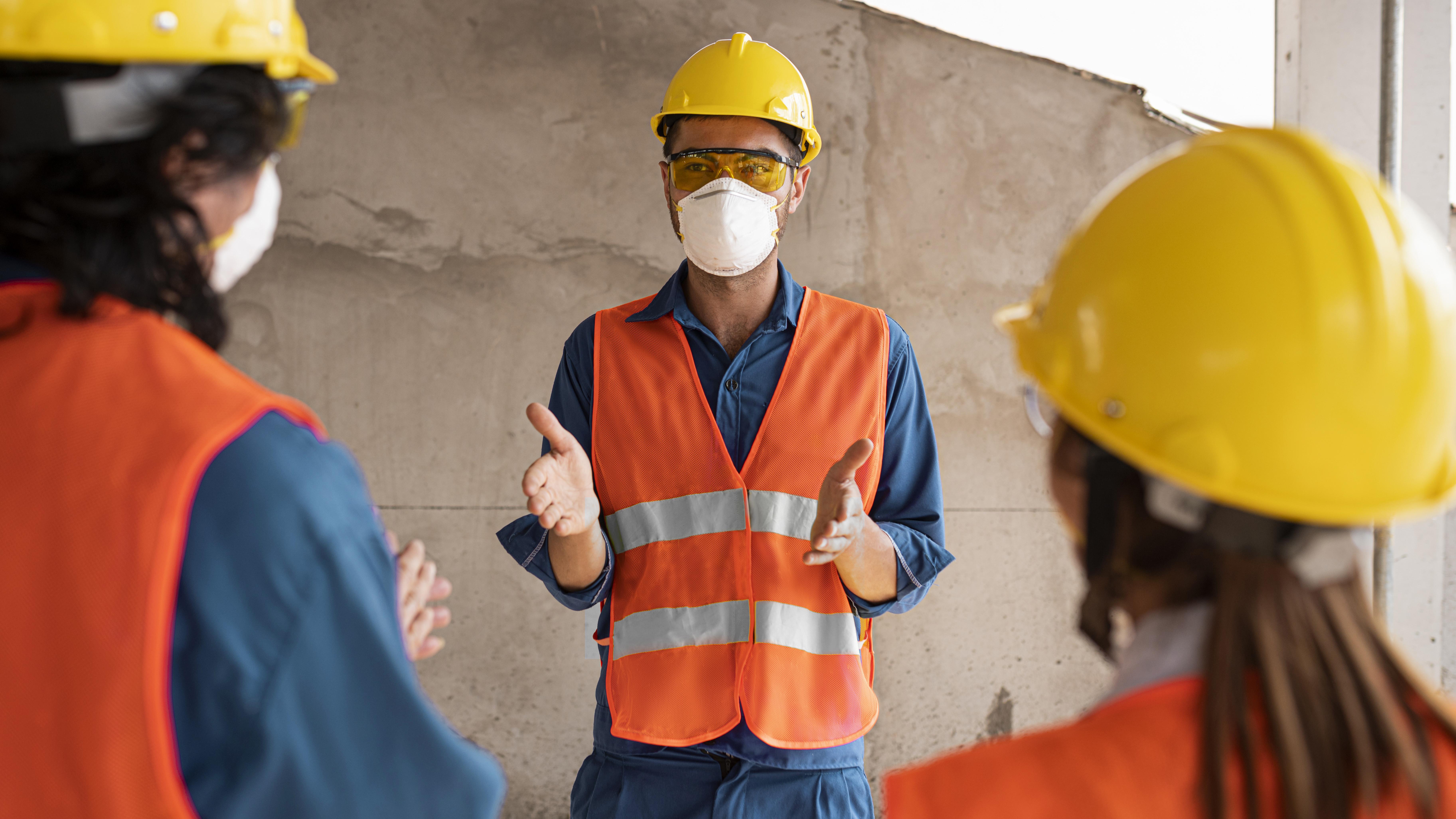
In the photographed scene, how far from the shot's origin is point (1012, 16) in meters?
3.97

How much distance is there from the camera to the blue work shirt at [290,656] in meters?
0.81

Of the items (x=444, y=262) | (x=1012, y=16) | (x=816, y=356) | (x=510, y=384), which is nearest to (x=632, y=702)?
(x=816, y=356)

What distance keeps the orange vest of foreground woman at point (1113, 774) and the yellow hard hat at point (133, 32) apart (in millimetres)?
1015

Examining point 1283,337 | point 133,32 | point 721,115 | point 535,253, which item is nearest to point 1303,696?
point 1283,337

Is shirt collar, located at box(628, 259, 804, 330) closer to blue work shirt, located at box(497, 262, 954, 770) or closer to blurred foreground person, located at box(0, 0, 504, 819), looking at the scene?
blue work shirt, located at box(497, 262, 954, 770)

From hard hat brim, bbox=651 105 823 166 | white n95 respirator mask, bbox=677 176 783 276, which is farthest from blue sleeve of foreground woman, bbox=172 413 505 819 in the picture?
hard hat brim, bbox=651 105 823 166

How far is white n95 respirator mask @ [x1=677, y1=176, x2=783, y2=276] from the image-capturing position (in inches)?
87.6

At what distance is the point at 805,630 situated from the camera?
201cm

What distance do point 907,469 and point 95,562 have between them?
1681 mm

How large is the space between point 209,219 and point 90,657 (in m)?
0.47

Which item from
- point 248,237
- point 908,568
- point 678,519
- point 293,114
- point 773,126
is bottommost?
point 908,568

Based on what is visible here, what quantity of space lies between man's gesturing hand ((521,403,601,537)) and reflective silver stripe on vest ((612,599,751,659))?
0.83 feet

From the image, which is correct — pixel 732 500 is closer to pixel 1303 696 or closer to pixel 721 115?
pixel 721 115

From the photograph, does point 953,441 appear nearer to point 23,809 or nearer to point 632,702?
point 632,702
